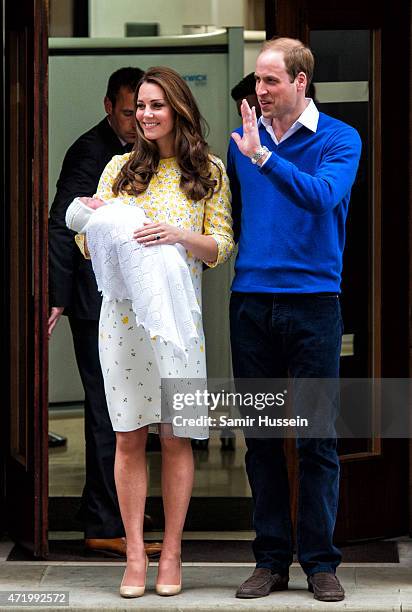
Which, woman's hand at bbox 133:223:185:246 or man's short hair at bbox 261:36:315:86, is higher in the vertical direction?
man's short hair at bbox 261:36:315:86

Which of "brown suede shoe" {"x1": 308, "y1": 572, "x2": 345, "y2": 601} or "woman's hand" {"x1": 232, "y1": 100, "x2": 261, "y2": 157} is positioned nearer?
"woman's hand" {"x1": 232, "y1": 100, "x2": 261, "y2": 157}

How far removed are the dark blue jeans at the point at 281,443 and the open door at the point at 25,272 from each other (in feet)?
2.86

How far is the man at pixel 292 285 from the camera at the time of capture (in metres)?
4.06

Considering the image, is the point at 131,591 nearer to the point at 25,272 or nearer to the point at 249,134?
the point at 25,272

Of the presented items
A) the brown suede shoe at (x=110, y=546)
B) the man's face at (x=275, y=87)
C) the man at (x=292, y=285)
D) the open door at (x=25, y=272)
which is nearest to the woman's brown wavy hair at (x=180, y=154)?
the man at (x=292, y=285)

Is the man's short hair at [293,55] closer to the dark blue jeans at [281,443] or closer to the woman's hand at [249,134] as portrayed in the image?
the woman's hand at [249,134]

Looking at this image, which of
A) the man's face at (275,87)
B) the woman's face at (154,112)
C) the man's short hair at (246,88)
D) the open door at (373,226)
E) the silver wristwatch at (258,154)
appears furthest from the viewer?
the man's short hair at (246,88)

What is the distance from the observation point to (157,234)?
4047 millimetres

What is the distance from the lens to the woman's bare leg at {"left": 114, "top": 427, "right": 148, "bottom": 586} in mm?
4234

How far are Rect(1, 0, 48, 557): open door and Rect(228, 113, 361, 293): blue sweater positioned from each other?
0.91 m

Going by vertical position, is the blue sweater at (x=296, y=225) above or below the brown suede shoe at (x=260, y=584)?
above

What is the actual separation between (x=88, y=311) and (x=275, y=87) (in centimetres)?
130

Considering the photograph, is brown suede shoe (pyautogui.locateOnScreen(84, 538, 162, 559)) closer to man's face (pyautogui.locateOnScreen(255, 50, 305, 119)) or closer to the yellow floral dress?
the yellow floral dress

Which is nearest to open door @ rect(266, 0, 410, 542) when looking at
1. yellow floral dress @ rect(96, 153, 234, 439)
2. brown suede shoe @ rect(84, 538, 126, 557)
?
brown suede shoe @ rect(84, 538, 126, 557)
